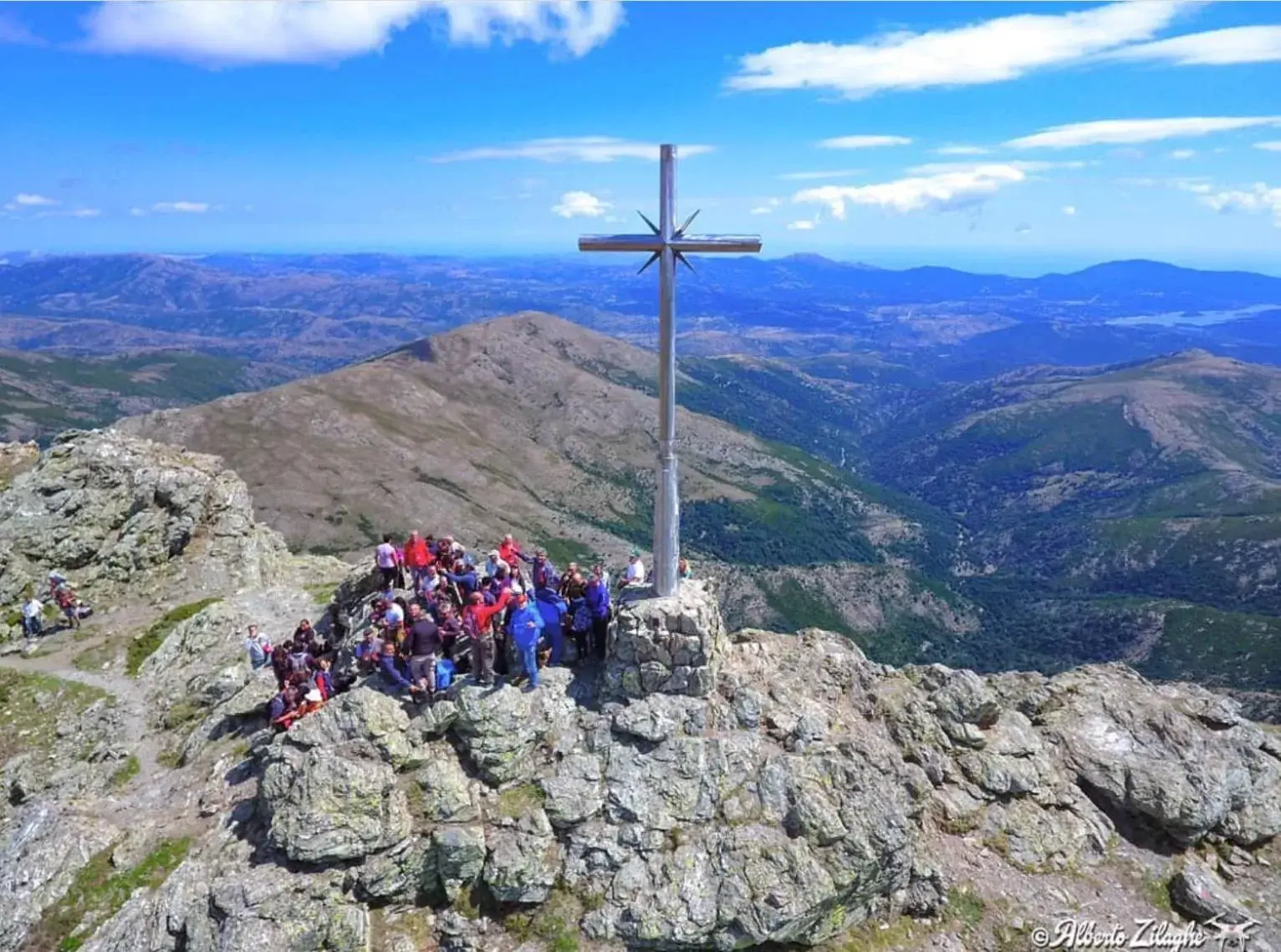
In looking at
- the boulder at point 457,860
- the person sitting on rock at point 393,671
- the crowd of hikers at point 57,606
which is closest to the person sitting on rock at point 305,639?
the person sitting on rock at point 393,671

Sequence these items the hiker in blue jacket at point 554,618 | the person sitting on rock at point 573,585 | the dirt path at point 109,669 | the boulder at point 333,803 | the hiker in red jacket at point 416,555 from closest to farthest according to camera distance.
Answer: the boulder at point 333,803 → the hiker in blue jacket at point 554,618 → the person sitting on rock at point 573,585 → the hiker in red jacket at point 416,555 → the dirt path at point 109,669

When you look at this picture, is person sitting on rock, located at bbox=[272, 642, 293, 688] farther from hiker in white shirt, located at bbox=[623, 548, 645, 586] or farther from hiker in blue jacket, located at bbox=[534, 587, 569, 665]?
hiker in white shirt, located at bbox=[623, 548, 645, 586]

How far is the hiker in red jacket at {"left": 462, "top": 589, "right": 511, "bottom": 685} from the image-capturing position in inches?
910

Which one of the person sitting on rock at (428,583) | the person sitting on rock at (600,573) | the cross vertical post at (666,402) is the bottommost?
the person sitting on rock at (428,583)

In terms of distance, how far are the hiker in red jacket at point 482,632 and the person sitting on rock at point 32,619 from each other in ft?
115

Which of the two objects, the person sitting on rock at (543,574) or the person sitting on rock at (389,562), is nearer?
the person sitting on rock at (543,574)

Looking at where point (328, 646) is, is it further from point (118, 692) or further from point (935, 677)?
point (935, 677)

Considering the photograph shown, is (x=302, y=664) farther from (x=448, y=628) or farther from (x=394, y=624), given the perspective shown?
(x=448, y=628)

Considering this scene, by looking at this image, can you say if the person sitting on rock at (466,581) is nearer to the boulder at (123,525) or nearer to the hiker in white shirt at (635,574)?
the hiker in white shirt at (635,574)

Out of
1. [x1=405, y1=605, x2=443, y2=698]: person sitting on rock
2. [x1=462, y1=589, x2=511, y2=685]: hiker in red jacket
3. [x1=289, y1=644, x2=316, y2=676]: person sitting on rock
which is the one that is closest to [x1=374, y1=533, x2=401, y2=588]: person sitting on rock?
[x1=289, y1=644, x2=316, y2=676]: person sitting on rock

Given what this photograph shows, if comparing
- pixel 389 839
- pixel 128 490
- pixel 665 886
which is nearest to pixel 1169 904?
pixel 665 886

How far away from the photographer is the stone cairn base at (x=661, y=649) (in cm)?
2372

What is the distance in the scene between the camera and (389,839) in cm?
2058

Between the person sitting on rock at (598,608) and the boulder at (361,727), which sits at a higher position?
the person sitting on rock at (598,608)
